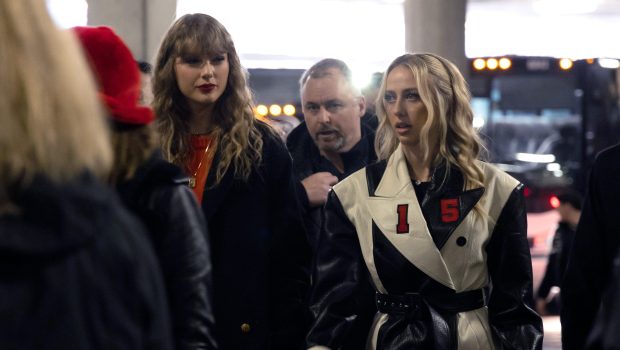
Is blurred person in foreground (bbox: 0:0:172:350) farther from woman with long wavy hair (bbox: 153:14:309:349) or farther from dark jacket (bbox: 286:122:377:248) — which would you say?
dark jacket (bbox: 286:122:377:248)

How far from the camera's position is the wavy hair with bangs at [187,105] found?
481 centimetres

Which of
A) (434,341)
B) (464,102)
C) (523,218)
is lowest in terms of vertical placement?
(434,341)

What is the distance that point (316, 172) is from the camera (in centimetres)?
629

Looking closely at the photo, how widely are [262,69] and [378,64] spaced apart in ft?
24.9

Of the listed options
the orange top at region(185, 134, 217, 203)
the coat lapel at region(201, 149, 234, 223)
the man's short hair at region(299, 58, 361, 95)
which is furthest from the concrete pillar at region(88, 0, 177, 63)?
the coat lapel at region(201, 149, 234, 223)

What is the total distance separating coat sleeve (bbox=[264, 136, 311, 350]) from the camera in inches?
189

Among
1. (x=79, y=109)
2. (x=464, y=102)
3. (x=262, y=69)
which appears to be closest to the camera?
(x=79, y=109)

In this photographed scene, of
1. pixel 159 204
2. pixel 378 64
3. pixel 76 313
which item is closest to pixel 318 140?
pixel 159 204

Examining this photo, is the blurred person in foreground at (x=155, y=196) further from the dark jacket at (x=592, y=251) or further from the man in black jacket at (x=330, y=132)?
the man in black jacket at (x=330, y=132)

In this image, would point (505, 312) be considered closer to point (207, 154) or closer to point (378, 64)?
point (207, 154)

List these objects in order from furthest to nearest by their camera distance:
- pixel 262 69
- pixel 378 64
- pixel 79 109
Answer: pixel 378 64 → pixel 262 69 → pixel 79 109

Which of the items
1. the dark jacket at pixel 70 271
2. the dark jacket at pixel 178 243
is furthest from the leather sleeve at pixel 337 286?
the dark jacket at pixel 70 271

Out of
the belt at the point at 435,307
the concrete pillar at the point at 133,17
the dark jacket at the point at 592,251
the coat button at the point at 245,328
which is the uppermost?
the concrete pillar at the point at 133,17

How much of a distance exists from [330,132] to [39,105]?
4.20 metres
